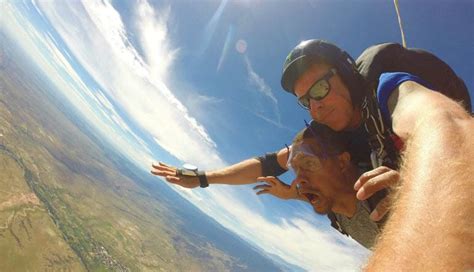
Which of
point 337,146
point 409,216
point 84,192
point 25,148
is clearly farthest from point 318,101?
point 84,192

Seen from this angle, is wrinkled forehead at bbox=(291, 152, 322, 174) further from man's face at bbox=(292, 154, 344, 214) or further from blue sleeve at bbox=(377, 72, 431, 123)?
blue sleeve at bbox=(377, 72, 431, 123)

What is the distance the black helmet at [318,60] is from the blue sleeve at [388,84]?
0.66 metres

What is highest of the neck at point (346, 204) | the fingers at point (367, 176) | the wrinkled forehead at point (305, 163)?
the wrinkled forehead at point (305, 163)

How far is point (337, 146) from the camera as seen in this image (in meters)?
3.27

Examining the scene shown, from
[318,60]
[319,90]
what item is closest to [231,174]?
[319,90]

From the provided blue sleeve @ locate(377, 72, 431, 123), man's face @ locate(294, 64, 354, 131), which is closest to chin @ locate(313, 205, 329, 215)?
man's face @ locate(294, 64, 354, 131)

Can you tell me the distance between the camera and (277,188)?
12.8 ft

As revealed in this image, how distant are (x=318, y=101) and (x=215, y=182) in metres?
2.42

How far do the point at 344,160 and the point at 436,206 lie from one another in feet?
7.76

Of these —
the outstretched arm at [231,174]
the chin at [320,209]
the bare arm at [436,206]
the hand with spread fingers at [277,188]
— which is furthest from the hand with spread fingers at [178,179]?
the bare arm at [436,206]

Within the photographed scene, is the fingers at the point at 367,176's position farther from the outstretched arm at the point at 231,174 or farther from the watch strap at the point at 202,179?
the watch strap at the point at 202,179

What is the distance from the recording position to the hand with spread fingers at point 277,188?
3.78 metres

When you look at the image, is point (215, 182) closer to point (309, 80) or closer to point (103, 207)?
point (309, 80)

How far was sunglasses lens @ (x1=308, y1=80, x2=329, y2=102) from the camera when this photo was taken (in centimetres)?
328
